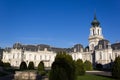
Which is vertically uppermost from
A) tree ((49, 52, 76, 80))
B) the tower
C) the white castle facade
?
the tower

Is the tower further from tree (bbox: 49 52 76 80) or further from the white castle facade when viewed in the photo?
tree (bbox: 49 52 76 80)

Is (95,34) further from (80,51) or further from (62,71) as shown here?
(62,71)

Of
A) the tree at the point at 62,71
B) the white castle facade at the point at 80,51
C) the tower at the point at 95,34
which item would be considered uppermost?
the tower at the point at 95,34

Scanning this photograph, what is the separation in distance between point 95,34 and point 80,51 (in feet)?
39.4

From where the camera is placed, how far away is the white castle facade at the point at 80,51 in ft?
269

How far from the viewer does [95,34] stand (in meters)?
92.1

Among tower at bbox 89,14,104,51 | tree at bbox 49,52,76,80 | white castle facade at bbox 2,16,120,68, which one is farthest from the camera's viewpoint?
tower at bbox 89,14,104,51

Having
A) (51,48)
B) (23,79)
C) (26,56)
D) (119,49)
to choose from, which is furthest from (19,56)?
(23,79)

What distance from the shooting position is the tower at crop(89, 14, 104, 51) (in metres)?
91.1

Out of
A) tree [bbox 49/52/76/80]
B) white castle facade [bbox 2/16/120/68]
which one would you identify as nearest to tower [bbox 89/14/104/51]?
white castle facade [bbox 2/16/120/68]

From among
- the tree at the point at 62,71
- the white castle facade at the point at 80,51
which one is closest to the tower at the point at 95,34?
the white castle facade at the point at 80,51

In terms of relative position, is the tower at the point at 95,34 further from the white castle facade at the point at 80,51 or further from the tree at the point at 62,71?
the tree at the point at 62,71

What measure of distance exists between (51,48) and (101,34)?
28317 millimetres

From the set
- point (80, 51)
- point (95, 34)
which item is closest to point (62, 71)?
point (95, 34)
